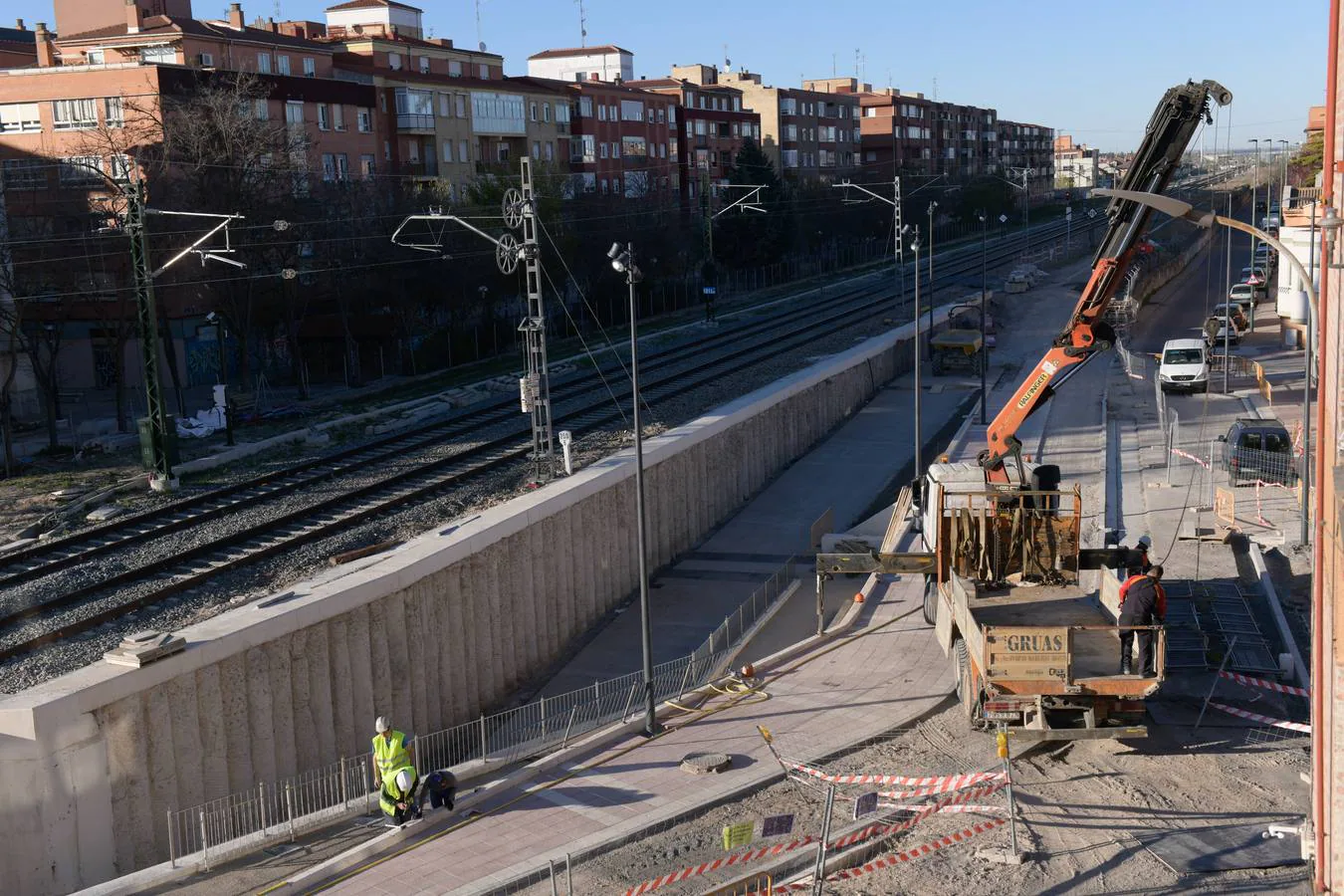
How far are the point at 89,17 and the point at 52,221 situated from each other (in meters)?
26.9

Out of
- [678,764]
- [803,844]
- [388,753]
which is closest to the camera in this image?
[803,844]

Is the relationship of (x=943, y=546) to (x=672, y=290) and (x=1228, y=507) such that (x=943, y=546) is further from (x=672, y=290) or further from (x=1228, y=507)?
(x=672, y=290)

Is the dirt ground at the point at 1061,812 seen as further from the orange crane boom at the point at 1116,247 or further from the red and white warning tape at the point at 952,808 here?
the orange crane boom at the point at 1116,247

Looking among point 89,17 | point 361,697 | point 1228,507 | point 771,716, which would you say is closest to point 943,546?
point 771,716

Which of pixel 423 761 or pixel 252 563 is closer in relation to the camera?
pixel 423 761

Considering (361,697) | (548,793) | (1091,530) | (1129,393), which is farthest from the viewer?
(1129,393)

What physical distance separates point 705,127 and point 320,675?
88772mm

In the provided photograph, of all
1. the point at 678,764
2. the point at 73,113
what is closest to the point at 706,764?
the point at 678,764

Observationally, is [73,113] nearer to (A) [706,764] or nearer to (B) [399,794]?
(B) [399,794]

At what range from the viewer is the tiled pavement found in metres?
13.2

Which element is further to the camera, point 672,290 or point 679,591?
point 672,290

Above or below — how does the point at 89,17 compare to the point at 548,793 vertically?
above

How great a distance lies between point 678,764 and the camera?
15.9 meters

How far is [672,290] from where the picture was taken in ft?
232
